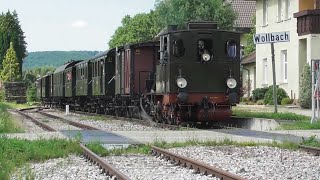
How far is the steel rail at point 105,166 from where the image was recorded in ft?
32.0

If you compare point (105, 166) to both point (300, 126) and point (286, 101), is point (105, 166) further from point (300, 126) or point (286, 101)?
point (286, 101)

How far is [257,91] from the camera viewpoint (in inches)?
1799

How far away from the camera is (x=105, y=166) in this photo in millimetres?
11148

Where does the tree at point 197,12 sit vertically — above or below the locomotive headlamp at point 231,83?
above

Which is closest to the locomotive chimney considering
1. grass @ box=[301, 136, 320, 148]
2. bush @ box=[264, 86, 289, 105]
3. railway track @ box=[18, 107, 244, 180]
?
grass @ box=[301, 136, 320, 148]

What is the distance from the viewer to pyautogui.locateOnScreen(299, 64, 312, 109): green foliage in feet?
120

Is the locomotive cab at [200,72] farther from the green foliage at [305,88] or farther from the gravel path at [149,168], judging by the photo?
the green foliage at [305,88]

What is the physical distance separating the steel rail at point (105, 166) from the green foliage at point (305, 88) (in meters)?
24.0

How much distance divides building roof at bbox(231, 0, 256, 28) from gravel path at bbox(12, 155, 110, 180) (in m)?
58.7

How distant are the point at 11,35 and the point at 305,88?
120715mm

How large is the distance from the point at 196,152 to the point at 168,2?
52564 millimetres

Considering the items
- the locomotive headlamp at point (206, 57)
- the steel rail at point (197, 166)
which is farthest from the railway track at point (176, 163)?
the locomotive headlamp at point (206, 57)

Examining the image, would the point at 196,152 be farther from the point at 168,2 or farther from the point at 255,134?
the point at 168,2

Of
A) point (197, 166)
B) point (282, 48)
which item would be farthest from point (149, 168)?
point (282, 48)
